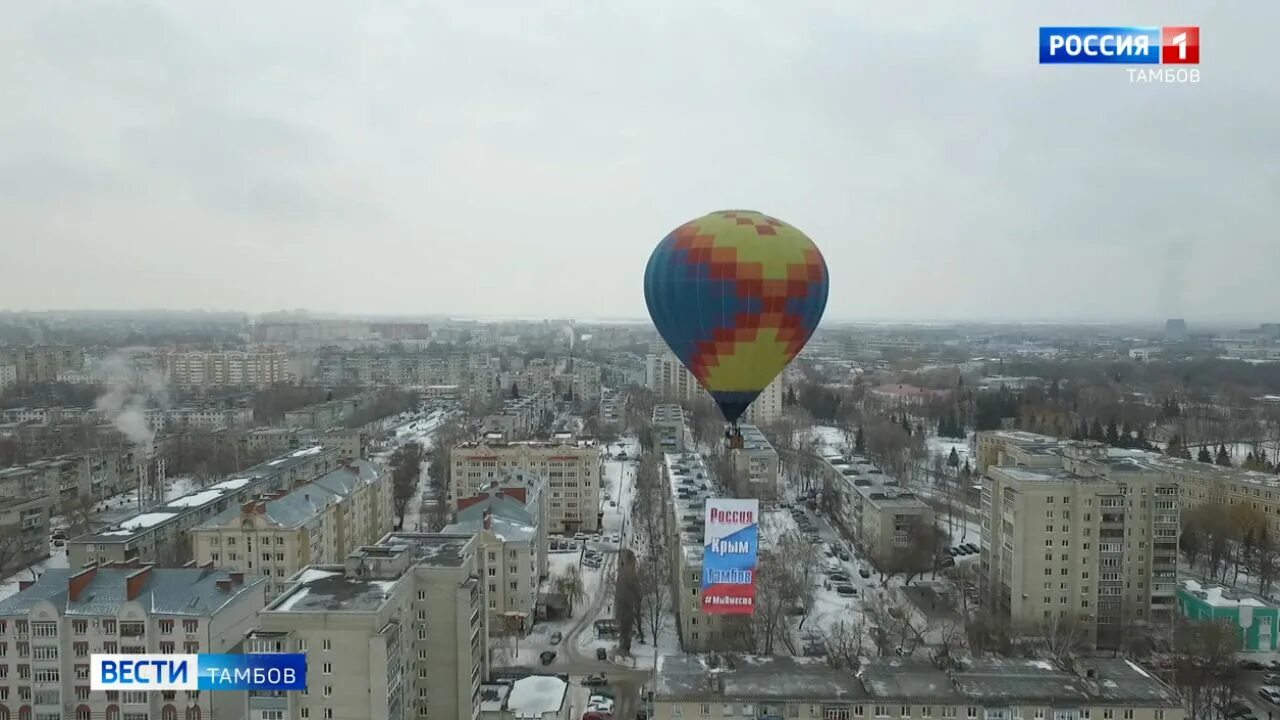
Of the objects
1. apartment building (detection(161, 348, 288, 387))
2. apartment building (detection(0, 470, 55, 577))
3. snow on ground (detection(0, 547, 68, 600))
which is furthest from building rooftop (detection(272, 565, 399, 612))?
apartment building (detection(161, 348, 288, 387))

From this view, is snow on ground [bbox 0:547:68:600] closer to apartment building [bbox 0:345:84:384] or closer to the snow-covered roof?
the snow-covered roof

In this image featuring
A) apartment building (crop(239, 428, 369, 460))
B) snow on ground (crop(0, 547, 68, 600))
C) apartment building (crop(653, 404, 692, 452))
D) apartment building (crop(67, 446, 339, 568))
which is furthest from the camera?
apartment building (crop(653, 404, 692, 452))

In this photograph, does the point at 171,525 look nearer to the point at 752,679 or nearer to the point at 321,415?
the point at 752,679

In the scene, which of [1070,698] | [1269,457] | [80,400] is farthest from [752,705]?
[80,400]

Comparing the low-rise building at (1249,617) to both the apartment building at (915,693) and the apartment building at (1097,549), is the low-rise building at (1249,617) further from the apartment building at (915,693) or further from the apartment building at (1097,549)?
the apartment building at (915,693)


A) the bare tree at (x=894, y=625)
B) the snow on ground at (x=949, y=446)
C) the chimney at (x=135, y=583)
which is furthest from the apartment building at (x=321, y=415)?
the bare tree at (x=894, y=625)

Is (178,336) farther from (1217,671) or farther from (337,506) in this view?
(1217,671)
